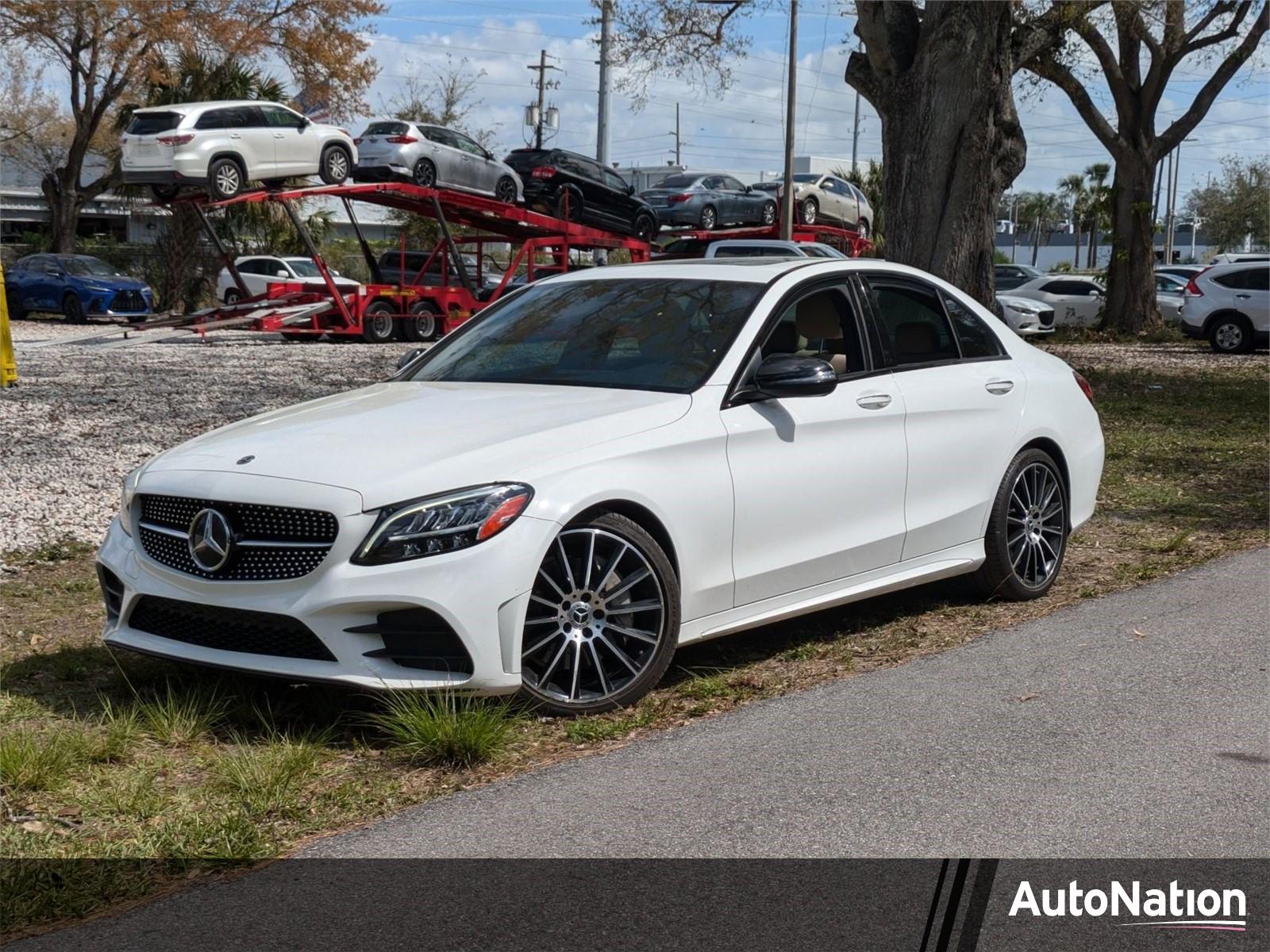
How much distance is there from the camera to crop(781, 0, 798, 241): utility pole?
34219 millimetres

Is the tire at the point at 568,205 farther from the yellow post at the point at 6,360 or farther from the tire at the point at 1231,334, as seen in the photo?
the yellow post at the point at 6,360

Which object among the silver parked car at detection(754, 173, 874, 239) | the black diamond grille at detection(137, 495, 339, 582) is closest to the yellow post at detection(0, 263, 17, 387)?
the black diamond grille at detection(137, 495, 339, 582)

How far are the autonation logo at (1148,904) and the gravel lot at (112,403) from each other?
6.41 metres

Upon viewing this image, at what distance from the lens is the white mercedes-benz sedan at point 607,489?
4883mm

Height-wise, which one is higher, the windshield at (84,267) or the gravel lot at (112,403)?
the windshield at (84,267)

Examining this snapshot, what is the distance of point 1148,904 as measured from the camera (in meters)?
3.75

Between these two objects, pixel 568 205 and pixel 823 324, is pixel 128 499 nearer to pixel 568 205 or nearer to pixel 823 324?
pixel 823 324

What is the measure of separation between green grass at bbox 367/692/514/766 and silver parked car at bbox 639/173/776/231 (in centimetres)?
2909

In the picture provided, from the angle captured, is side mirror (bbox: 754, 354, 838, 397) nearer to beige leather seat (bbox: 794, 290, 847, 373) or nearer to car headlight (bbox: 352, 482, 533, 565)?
beige leather seat (bbox: 794, 290, 847, 373)

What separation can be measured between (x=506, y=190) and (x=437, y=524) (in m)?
25.0

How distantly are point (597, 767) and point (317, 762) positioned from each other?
0.89 m

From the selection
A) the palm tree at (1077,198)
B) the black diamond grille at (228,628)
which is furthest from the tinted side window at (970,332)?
the palm tree at (1077,198)

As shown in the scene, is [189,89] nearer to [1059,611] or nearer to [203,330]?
[203,330]

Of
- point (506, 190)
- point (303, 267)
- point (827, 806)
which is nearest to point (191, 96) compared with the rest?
point (303, 267)
